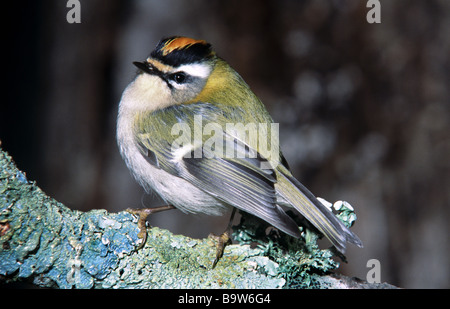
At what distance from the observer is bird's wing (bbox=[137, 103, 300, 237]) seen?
68.2 inches

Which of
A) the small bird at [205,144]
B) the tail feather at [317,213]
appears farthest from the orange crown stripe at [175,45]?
the tail feather at [317,213]

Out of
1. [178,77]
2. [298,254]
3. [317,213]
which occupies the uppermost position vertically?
[178,77]

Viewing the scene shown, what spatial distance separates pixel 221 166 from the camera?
1.86 meters

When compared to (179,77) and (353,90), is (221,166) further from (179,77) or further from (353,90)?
(353,90)

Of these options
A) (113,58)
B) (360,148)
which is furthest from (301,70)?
(113,58)

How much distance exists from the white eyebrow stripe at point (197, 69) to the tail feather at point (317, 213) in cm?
63

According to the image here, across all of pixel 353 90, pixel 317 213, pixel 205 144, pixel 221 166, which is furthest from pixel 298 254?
pixel 353 90

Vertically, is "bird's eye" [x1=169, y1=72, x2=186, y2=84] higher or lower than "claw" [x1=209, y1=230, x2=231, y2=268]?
higher

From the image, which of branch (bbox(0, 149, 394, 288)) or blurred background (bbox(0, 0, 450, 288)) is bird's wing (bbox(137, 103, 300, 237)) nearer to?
branch (bbox(0, 149, 394, 288))

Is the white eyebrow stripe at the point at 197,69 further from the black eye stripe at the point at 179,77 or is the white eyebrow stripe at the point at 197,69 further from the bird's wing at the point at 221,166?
the bird's wing at the point at 221,166

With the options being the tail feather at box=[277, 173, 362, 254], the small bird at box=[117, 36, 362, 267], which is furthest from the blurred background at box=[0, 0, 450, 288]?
the tail feather at box=[277, 173, 362, 254]

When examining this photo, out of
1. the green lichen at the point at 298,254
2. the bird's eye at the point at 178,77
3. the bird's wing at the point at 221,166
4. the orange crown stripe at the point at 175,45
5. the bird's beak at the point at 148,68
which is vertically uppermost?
the orange crown stripe at the point at 175,45

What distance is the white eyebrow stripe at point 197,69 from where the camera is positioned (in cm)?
212

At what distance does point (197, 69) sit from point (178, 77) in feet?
0.32
